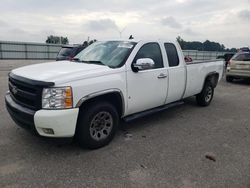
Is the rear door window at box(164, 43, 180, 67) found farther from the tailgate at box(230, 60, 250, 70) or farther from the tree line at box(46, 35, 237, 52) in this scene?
the tree line at box(46, 35, 237, 52)

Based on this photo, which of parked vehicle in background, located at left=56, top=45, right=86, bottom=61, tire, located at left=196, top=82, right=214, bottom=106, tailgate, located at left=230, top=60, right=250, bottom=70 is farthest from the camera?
tailgate, located at left=230, top=60, right=250, bottom=70

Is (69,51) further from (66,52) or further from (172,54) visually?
(172,54)

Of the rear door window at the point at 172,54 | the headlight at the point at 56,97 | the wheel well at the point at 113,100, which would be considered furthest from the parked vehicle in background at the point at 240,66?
the headlight at the point at 56,97

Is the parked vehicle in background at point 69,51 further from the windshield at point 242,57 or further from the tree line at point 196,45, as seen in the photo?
the tree line at point 196,45

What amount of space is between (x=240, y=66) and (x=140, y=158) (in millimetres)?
9931

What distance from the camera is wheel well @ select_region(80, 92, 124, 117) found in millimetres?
3672

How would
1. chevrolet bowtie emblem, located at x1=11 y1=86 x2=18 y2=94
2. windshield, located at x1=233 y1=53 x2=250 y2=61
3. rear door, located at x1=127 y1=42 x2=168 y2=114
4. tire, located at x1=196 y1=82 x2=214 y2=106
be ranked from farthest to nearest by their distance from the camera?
windshield, located at x1=233 y1=53 x2=250 y2=61
tire, located at x1=196 y1=82 x2=214 y2=106
rear door, located at x1=127 y1=42 x2=168 y2=114
chevrolet bowtie emblem, located at x1=11 y1=86 x2=18 y2=94

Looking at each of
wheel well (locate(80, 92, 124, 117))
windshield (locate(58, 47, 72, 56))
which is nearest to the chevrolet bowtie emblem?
wheel well (locate(80, 92, 124, 117))

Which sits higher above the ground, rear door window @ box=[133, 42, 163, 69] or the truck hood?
rear door window @ box=[133, 42, 163, 69]

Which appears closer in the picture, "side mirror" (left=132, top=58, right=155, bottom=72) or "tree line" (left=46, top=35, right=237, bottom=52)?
"side mirror" (left=132, top=58, right=155, bottom=72)

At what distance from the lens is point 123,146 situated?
400 centimetres

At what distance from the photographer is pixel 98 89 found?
11.9ft

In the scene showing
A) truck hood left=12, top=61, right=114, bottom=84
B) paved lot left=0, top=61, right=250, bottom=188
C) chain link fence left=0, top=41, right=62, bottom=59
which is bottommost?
paved lot left=0, top=61, right=250, bottom=188

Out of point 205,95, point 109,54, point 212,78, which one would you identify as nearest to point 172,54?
point 109,54
